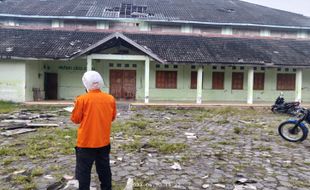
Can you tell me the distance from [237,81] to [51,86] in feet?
37.8

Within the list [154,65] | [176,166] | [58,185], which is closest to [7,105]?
[154,65]

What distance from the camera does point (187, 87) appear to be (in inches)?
768

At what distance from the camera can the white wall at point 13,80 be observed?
16547mm

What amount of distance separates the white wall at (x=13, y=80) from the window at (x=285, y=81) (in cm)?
1521

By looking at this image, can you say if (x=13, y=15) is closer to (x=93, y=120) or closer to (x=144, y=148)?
(x=144, y=148)

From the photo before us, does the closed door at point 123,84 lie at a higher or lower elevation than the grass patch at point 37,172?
higher

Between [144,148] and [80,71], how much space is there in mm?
12760

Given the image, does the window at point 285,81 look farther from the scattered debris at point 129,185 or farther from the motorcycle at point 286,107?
the scattered debris at point 129,185

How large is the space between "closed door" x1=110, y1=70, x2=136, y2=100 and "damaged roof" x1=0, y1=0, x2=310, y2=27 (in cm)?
535

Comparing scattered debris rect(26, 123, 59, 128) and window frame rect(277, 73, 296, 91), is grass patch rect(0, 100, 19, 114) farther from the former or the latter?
window frame rect(277, 73, 296, 91)

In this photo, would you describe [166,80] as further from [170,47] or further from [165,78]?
[170,47]

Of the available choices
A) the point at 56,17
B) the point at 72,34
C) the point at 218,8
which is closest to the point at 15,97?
the point at 72,34

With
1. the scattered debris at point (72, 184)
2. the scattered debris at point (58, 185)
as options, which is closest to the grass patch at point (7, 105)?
the scattered debris at point (58, 185)

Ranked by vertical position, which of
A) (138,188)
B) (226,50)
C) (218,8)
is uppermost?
(218,8)
